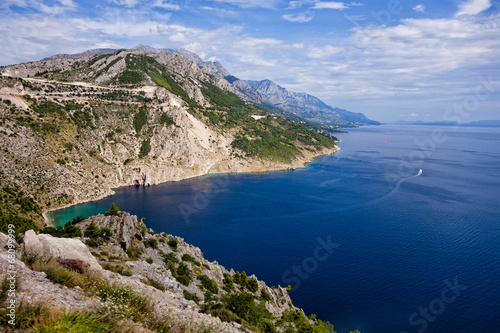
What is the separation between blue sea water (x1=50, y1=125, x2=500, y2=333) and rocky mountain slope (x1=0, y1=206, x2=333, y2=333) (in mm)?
11811

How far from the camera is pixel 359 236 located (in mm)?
65812

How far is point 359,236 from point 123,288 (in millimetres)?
63218

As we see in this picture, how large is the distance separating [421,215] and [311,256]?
41074 mm

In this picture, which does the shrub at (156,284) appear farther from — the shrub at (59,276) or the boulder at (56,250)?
the shrub at (59,276)

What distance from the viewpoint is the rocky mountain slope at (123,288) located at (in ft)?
28.8

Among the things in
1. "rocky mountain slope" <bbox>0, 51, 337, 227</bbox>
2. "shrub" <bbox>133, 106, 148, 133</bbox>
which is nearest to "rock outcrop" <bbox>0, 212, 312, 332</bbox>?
"rocky mountain slope" <bbox>0, 51, 337, 227</bbox>

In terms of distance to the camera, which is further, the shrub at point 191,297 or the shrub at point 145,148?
the shrub at point 145,148

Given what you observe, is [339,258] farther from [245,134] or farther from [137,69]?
[137,69]

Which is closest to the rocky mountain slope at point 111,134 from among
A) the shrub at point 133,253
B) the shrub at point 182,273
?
the shrub at point 133,253

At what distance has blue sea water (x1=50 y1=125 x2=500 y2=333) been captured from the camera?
42688mm

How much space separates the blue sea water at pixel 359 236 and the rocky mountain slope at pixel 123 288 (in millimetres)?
11811

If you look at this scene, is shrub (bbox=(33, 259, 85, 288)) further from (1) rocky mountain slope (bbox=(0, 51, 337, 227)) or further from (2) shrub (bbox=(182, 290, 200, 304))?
(1) rocky mountain slope (bbox=(0, 51, 337, 227))

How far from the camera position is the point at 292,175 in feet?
442

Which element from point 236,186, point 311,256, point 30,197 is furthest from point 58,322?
point 236,186
